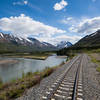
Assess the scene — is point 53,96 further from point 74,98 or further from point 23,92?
point 23,92

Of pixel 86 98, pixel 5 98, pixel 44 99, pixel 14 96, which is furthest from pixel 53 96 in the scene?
pixel 5 98

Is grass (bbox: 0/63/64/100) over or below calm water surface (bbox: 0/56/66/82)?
over

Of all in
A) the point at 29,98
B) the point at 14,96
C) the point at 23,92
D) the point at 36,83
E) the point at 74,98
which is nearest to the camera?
the point at 74,98

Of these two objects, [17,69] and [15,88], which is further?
[17,69]

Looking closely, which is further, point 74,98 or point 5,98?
point 5,98

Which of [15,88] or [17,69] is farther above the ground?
[15,88]

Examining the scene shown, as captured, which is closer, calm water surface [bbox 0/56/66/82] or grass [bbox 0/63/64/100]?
grass [bbox 0/63/64/100]

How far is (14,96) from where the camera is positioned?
6.21 m

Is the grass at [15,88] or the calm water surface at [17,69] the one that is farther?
the calm water surface at [17,69]

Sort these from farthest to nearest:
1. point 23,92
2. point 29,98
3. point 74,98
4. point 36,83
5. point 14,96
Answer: point 36,83 < point 23,92 < point 14,96 < point 29,98 < point 74,98

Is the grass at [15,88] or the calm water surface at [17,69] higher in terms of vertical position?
the grass at [15,88]

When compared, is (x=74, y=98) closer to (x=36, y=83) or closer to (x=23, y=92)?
(x=23, y=92)

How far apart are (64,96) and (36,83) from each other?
3515 millimetres

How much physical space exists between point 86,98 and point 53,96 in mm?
2003
